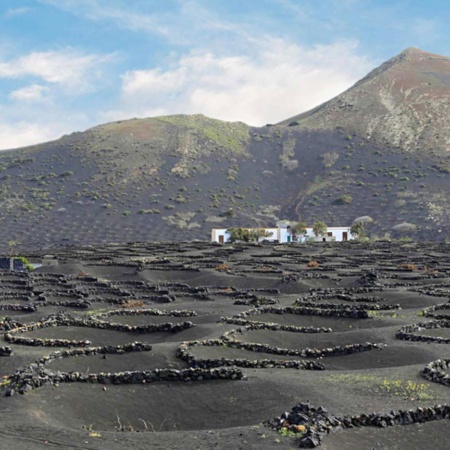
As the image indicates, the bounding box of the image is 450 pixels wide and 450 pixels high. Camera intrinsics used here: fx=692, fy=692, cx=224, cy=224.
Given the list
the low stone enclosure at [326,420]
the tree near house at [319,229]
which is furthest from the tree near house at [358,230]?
the low stone enclosure at [326,420]

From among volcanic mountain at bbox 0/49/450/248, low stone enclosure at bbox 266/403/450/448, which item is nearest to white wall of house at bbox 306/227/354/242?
volcanic mountain at bbox 0/49/450/248

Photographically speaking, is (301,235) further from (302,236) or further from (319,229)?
(319,229)

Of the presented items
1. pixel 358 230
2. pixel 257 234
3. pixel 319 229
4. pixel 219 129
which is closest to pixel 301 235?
pixel 319 229

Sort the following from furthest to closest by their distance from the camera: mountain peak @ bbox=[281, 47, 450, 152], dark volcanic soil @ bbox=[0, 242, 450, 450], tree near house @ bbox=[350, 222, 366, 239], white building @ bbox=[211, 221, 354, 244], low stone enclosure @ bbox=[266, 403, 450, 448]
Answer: mountain peak @ bbox=[281, 47, 450, 152]
white building @ bbox=[211, 221, 354, 244]
tree near house @ bbox=[350, 222, 366, 239]
dark volcanic soil @ bbox=[0, 242, 450, 450]
low stone enclosure @ bbox=[266, 403, 450, 448]

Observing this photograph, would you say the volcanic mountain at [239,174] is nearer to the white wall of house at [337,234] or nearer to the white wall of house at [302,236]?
the white wall of house at [302,236]

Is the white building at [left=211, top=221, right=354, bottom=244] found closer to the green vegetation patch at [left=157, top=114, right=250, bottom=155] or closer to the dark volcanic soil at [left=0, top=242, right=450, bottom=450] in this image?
the green vegetation patch at [left=157, top=114, right=250, bottom=155]
